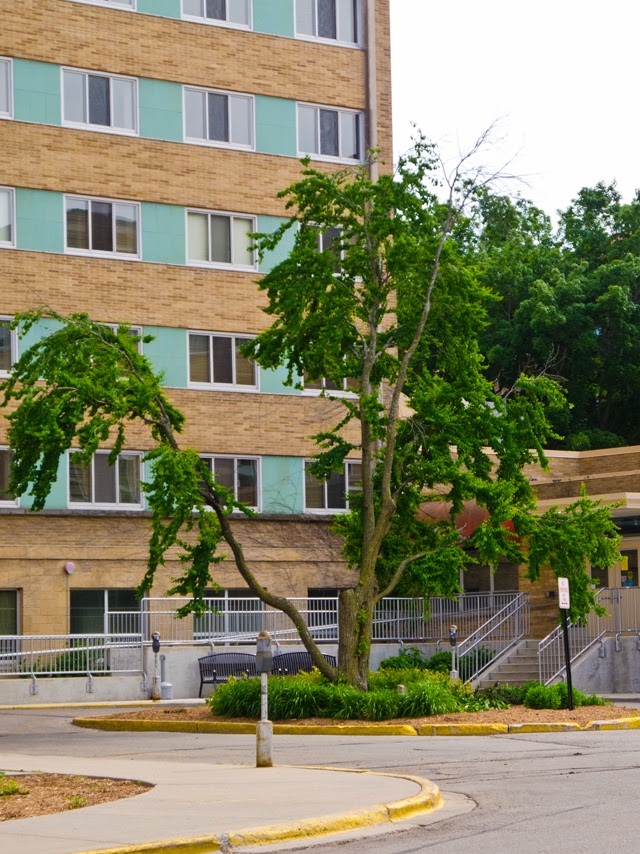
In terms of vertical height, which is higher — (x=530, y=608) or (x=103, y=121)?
(x=103, y=121)

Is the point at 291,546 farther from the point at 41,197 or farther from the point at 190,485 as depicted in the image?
the point at 190,485

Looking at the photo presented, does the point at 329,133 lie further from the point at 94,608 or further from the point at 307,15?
the point at 94,608

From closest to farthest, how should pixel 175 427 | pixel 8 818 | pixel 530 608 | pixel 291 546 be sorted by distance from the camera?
1. pixel 8 818
2. pixel 175 427
3. pixel 530 608
4. pixel 291 546

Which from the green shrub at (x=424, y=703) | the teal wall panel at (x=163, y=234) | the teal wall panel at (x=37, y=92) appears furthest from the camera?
the teal wall panel at (x=163, y=234)

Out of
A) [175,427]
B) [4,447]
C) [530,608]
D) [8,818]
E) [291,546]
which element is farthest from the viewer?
[291,546]

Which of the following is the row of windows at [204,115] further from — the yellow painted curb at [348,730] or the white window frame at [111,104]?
the yellow painted curb at [348,730]

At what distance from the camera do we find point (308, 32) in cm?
4200

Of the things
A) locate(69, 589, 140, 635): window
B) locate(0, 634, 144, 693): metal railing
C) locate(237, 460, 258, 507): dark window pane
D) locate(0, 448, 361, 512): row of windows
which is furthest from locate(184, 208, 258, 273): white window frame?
locate(0, 634, 144, 693): metal railing

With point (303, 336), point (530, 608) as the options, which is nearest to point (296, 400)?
point (530, 608)

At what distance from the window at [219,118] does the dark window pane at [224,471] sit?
858 centimetres

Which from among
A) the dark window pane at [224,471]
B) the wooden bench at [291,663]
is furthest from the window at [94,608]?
the wooden bench at [291,663]

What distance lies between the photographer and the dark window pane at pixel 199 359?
39.2 m

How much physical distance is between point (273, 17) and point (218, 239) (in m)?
6.63

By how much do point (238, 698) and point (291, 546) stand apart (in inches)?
596
